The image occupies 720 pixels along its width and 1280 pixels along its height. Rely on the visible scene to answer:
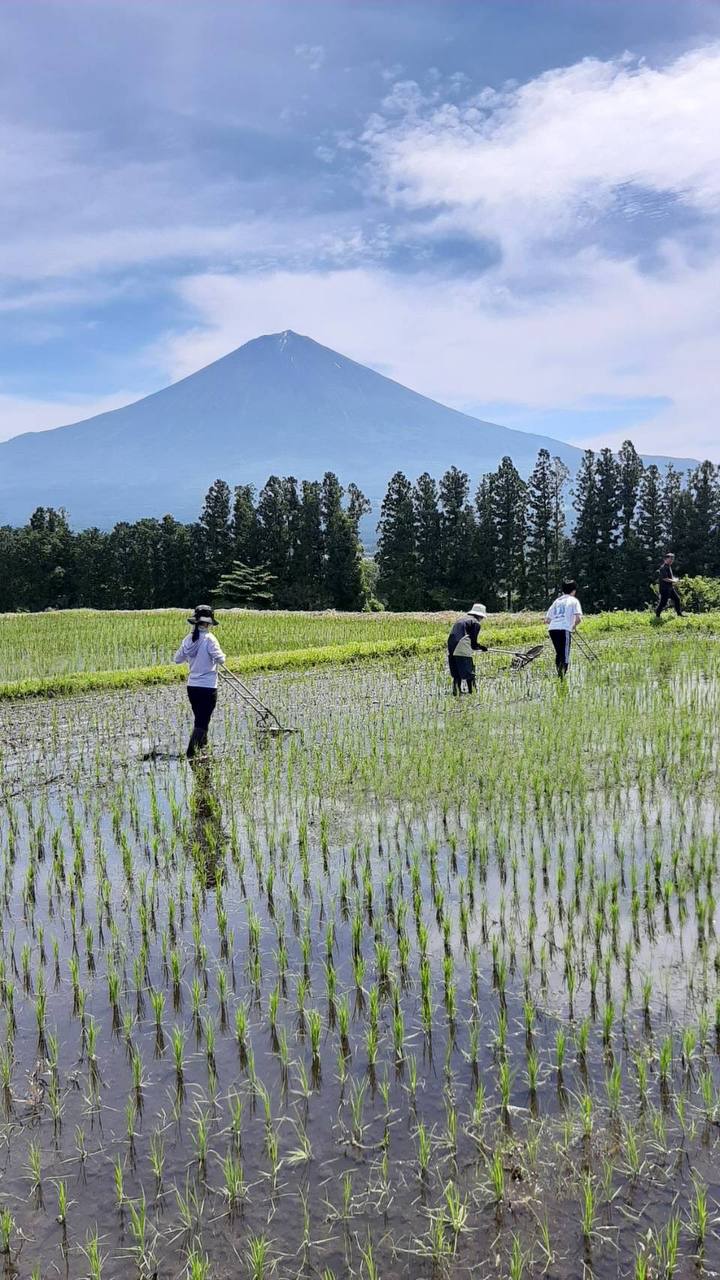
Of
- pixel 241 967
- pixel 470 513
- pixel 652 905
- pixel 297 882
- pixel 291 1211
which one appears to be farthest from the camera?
pixel 470 513

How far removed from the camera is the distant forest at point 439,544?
3666 cm

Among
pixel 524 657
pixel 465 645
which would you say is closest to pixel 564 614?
pixel 465 645

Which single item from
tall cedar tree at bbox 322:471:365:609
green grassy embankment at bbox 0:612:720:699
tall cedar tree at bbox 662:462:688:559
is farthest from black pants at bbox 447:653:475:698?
tall cedar tree at bbox 322:471:365:609

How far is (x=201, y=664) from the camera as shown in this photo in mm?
8219

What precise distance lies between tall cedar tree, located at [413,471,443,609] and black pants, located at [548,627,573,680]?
26.6m

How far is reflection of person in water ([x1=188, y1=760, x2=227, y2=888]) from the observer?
5621 millimetres

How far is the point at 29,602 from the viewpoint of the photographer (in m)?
43.6

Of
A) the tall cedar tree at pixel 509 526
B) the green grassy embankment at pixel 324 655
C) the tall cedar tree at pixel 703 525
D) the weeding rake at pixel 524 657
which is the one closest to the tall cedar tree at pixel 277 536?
the tall cedar tree at pixel 509 526

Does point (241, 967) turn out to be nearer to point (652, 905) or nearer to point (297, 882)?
point (297, 882)

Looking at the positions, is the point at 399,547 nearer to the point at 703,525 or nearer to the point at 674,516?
the point at 674,516

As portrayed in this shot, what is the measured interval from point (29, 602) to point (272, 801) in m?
39.5

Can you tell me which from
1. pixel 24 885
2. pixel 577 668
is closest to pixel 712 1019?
pixel 24 885

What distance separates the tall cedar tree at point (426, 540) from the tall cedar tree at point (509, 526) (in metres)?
2.55

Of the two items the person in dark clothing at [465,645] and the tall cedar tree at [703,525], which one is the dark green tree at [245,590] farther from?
the person in dark clothing at [465,645]
